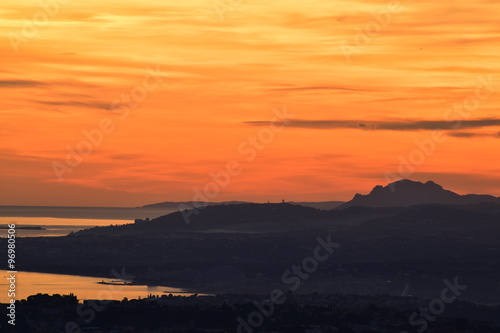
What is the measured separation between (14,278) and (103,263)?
81.5 ft

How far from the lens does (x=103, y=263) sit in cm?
12569

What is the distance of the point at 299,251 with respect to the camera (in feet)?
432

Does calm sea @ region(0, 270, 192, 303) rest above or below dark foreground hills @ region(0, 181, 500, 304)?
below

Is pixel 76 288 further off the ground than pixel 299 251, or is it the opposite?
pixel 299 251

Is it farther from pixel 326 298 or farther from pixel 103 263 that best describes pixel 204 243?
pixel 326 298

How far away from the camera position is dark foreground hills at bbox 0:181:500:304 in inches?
4058

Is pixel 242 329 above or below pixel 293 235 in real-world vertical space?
below

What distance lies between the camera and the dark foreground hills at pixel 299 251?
338 feet

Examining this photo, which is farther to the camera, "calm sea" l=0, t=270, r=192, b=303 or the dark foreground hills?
the dark foreground hills

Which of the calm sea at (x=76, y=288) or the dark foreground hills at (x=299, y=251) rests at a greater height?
the dark foreground hills at (x=299, y=251)

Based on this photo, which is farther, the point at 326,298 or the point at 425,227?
the point at 425,227

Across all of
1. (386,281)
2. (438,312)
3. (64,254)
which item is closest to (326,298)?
(438,312)

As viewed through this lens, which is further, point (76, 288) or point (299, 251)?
point (299, 251)

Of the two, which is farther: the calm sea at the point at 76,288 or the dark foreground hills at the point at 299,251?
the dark foreground hills at the point at 299,251
